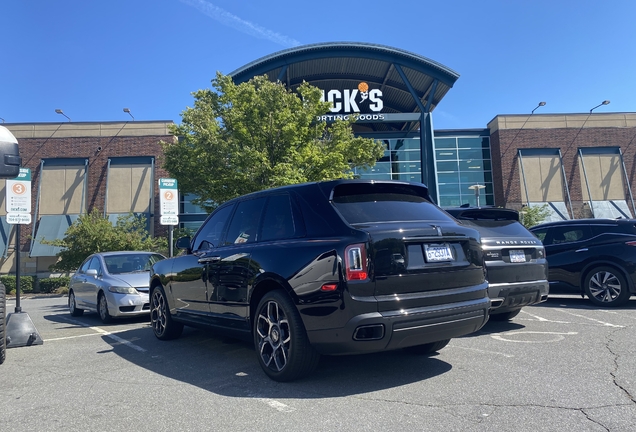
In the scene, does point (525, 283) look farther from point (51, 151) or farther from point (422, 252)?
point (51, 151)

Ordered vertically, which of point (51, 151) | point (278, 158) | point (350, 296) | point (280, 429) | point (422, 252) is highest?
point (51, 151)

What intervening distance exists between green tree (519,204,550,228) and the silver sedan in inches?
781

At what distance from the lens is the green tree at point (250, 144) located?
14.9 meters

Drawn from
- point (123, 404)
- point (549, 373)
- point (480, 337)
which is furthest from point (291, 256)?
point (480, 337)

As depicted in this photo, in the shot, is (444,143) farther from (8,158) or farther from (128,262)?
(8,158)

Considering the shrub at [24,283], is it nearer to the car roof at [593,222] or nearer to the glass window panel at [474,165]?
the car roof at [593,222]

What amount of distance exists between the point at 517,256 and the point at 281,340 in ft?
12.2

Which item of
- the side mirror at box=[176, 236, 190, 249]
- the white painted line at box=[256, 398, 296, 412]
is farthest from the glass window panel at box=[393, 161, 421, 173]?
the white painted line at box=[256, 398, 296, 412]

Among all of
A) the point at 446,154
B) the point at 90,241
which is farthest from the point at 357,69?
the point at 90,241

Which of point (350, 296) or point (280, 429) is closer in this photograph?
point (280, 429)

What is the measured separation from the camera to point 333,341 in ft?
12.9

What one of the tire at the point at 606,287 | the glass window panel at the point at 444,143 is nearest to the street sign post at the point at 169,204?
the tire at the point at 606,287

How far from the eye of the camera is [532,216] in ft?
82.8

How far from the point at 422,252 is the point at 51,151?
1233 inches
